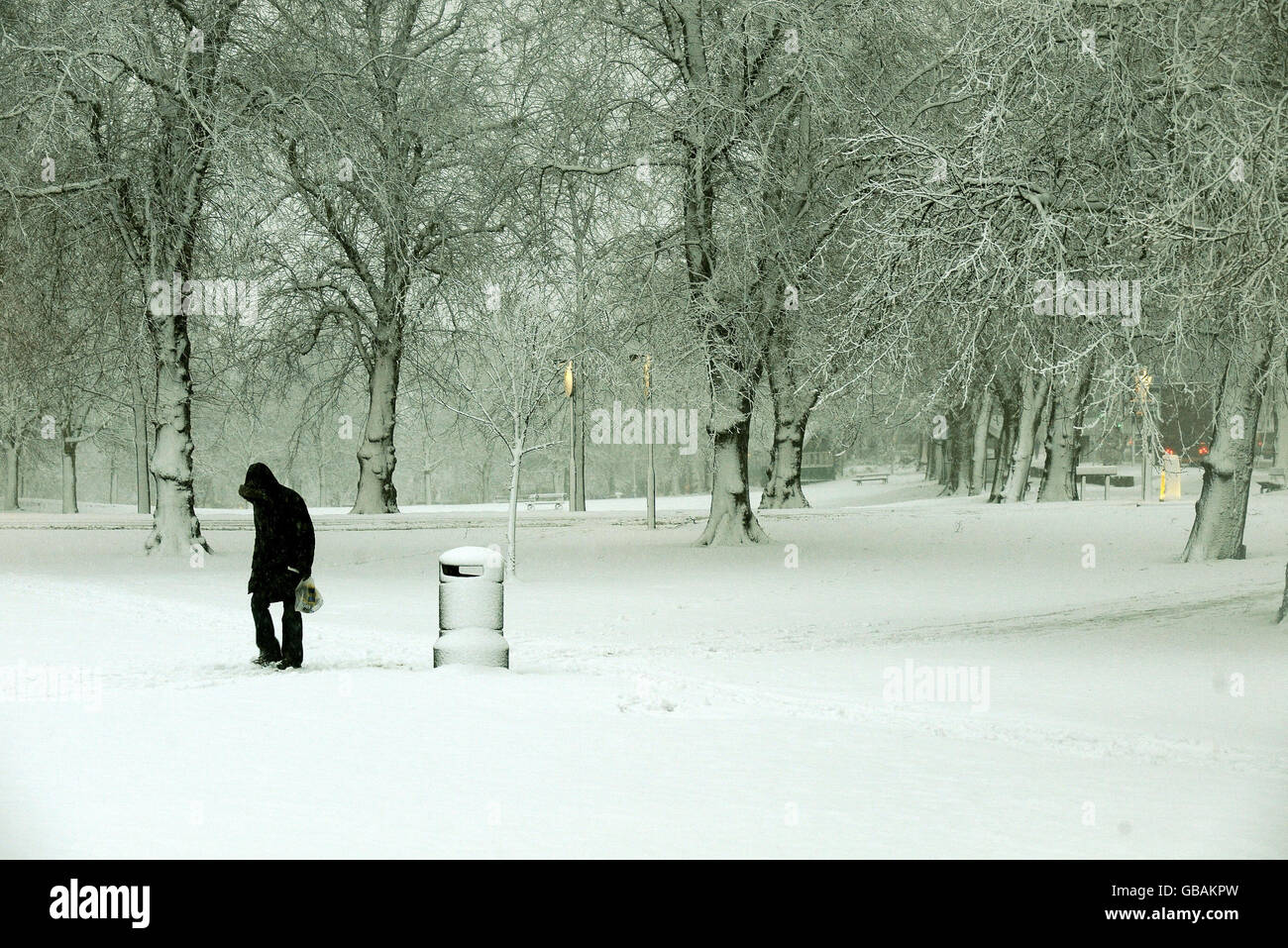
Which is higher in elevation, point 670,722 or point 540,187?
point 540,187

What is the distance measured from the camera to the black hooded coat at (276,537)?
38.8ft

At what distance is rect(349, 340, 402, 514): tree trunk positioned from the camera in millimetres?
36375

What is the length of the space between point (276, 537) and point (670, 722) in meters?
4.10

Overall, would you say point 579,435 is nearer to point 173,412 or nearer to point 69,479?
point 173,412

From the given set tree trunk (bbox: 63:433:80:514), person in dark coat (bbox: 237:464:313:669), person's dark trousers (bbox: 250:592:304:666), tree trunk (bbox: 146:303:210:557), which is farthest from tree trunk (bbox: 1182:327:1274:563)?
tree trunk (bbox: 63:433:80:514)

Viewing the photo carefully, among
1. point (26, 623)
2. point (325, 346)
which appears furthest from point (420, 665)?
point (325, 346)

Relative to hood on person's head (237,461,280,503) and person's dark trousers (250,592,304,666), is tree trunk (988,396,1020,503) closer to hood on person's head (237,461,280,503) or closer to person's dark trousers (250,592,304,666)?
person's dark trousers (250,592,304,666)

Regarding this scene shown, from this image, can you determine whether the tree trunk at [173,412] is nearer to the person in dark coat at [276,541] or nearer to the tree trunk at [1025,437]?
the person in dark coat at [276,541]

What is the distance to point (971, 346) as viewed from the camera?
532 inches

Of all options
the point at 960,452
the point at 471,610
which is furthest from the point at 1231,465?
the point at 960,452

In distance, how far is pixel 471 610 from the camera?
39.0 ft

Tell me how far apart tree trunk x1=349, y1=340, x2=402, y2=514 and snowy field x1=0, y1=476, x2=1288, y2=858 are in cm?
1497

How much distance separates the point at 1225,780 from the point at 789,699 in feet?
11.7

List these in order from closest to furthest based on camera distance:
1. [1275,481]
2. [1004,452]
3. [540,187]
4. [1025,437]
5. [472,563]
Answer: [472,563], [540,187], [1025,437], [1275,481], [1004,452]
